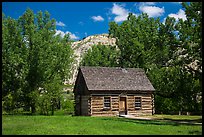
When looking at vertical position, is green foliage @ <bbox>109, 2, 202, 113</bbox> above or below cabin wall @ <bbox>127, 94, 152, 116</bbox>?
above

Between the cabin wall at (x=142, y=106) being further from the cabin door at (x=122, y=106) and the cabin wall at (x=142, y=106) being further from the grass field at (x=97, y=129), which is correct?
the grass field at (x=97, y=129)

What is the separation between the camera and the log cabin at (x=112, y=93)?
1435 inches

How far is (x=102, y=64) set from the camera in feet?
191

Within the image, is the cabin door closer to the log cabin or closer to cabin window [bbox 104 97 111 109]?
the log cabin

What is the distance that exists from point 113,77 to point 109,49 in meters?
21.0

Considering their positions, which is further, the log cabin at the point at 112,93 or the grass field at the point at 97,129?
the log cabin at the point at 112,93

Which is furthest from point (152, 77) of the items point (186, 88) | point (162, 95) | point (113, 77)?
point (113, 77)

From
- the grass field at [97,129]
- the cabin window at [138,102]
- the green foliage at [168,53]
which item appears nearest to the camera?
the grass field at [97,129]

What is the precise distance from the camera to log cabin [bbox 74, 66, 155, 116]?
3644 cm

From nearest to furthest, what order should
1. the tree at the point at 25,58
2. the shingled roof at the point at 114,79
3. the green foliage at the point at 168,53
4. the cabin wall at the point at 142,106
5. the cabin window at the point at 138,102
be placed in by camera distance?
1. the green foliage at the point at 168,53
2. the shingled roof at the point at 114,79
3. the cabin wall at the point at 142,106
4. the cabin window at the point at 138,102
5. the tree at the point at 25,58

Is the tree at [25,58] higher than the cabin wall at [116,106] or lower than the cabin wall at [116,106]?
higher

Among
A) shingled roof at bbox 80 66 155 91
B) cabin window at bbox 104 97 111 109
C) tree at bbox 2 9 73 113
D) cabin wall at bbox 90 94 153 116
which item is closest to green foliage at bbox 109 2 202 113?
shingled roof at bbox 80 66 155 91

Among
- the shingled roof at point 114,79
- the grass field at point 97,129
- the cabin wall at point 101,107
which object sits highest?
the shingled roof at point 114,79

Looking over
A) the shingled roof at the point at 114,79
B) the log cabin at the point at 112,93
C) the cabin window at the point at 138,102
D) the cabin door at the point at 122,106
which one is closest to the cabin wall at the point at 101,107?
the log cabin at the point at 112,93
